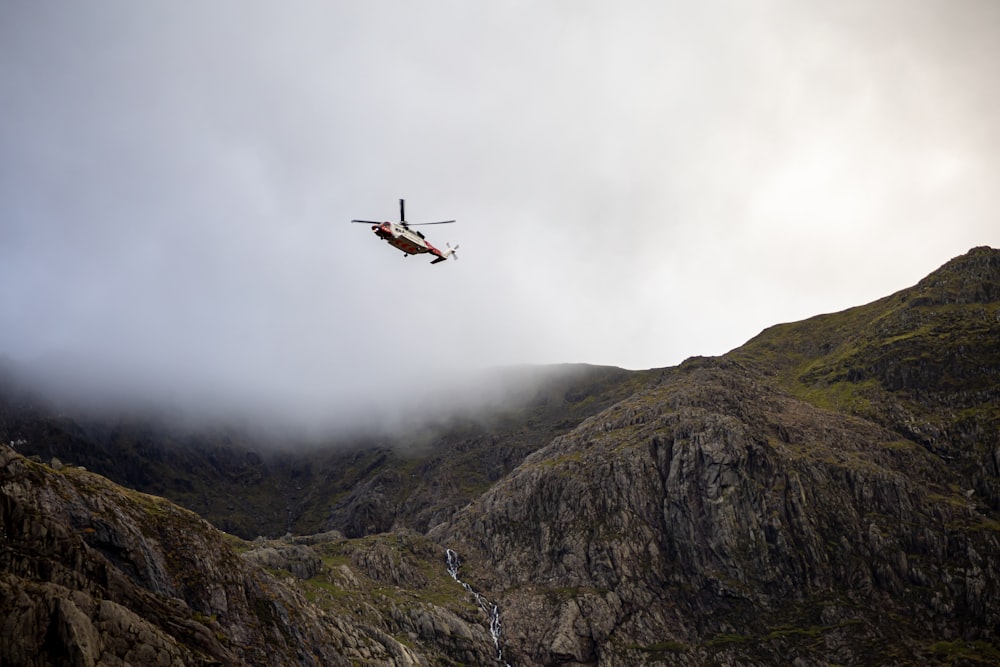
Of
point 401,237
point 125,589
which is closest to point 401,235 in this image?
point 401,237

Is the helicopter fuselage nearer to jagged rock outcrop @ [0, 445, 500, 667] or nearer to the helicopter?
the helicopter

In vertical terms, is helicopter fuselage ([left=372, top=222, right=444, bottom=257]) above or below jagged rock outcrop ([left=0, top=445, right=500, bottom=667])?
Result: above

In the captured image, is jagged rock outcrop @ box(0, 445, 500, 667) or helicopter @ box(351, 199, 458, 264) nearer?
jagged rock outcrop @ box(0, 445, 500, 667)

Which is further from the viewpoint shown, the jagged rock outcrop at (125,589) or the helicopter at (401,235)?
the helicopter at (401,235)

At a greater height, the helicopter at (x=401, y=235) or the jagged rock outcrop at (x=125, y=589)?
the helicopter at (x=401, y=235)

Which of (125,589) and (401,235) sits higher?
(401,235)

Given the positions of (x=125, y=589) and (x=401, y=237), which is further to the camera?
(x=401, y=237)

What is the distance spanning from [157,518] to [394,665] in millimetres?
68161

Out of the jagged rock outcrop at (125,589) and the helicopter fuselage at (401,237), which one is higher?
the helicopter fuselage at (401,237)

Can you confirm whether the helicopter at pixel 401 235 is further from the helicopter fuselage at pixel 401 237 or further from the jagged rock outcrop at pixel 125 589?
the jagged rock outcrop at pixel 125 589

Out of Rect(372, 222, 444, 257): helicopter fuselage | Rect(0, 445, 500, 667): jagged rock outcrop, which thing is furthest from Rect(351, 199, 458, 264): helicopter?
→ Rect(0, 445, 500, 667): jagged rock outcrop

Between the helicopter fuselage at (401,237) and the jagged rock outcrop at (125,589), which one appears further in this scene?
the helicopter fuselage at (401,237)

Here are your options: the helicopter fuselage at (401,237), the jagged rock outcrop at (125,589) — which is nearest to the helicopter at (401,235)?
the helicopter fuselage at (401,237)

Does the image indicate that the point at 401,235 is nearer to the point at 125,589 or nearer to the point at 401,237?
the point at 401,237
